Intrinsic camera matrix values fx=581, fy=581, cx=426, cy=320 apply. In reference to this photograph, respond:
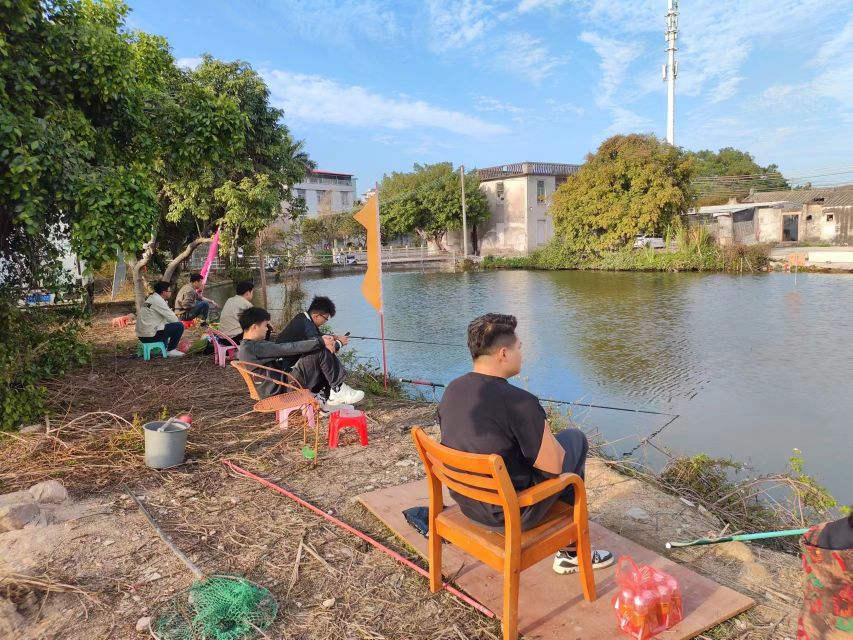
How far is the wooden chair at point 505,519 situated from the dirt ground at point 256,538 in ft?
1.21

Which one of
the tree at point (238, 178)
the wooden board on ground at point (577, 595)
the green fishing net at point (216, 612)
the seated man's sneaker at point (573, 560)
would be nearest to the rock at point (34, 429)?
the green fishing net at point (216, 612)

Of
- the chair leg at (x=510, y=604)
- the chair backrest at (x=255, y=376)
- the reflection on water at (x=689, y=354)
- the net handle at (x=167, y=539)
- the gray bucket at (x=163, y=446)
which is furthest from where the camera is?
the reflection on water at (x=689, y=354)

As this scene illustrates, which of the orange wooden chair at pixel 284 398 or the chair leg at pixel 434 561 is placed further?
the orange wooden chair at pixel 284 398

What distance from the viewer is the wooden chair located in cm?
196

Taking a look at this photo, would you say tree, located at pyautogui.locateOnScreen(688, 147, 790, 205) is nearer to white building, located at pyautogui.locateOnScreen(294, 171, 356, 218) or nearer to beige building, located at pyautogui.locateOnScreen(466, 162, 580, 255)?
beige building, located at pyautogui.locateOnScreen(466, 162, 580, 255)

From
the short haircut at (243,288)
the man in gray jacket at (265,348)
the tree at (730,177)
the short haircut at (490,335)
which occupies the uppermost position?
the tree at (730,177)

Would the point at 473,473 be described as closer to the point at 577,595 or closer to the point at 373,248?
the point at 577,595

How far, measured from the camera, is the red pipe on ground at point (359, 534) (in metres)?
2.39

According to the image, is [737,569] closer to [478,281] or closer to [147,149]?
[147,149]

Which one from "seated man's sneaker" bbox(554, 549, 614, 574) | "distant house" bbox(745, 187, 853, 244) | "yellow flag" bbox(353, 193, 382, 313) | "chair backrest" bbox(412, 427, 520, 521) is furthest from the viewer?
"distant house" bbox(745, 187, 853, 244)

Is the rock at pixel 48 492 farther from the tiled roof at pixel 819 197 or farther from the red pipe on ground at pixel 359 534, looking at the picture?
the tiled roof at pixel 819 197

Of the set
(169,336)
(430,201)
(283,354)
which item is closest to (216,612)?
(283,354)

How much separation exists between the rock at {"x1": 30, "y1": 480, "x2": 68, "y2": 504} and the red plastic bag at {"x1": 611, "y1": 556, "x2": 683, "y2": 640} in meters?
3.04

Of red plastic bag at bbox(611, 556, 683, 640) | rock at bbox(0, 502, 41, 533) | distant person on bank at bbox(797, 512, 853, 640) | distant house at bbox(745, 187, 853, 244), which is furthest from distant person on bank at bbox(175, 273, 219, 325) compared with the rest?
distant house at bbox(745, 187, 853, 244)
